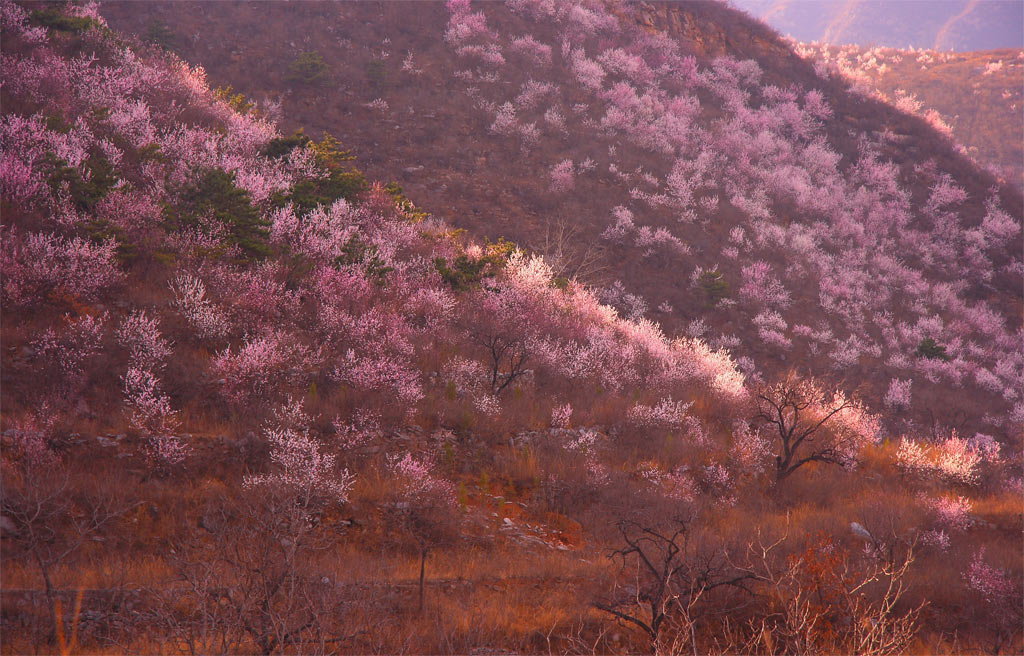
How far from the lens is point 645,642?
7309mm

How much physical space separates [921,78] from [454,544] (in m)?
65.1

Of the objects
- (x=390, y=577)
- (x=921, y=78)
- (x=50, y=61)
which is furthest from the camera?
(x=921, y=78)

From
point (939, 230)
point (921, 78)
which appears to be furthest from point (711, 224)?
point (921, 78)

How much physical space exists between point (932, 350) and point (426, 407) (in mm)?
20760

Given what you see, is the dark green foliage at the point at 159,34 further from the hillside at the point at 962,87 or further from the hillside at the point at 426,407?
the hillside at the point at 962,87

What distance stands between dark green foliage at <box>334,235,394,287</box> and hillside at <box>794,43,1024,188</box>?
37057mm

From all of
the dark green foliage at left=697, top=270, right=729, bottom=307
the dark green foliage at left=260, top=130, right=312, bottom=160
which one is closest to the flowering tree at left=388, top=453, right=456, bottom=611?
the dark green foliage at left=260, top=130, right=312, bottom=160

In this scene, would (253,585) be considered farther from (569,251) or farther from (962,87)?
(962,87)

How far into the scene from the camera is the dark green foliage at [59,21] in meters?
13.6

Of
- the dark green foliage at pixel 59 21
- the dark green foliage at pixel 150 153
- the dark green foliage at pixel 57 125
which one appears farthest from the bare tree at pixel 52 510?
the dark green foliage at pixel 59 21

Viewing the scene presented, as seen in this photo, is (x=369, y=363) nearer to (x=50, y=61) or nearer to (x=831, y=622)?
(x=831, y=622)

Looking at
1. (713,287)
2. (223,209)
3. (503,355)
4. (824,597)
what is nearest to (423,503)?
(503,355)

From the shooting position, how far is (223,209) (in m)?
11.1

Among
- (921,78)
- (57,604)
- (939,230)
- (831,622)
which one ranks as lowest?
(57,604)
